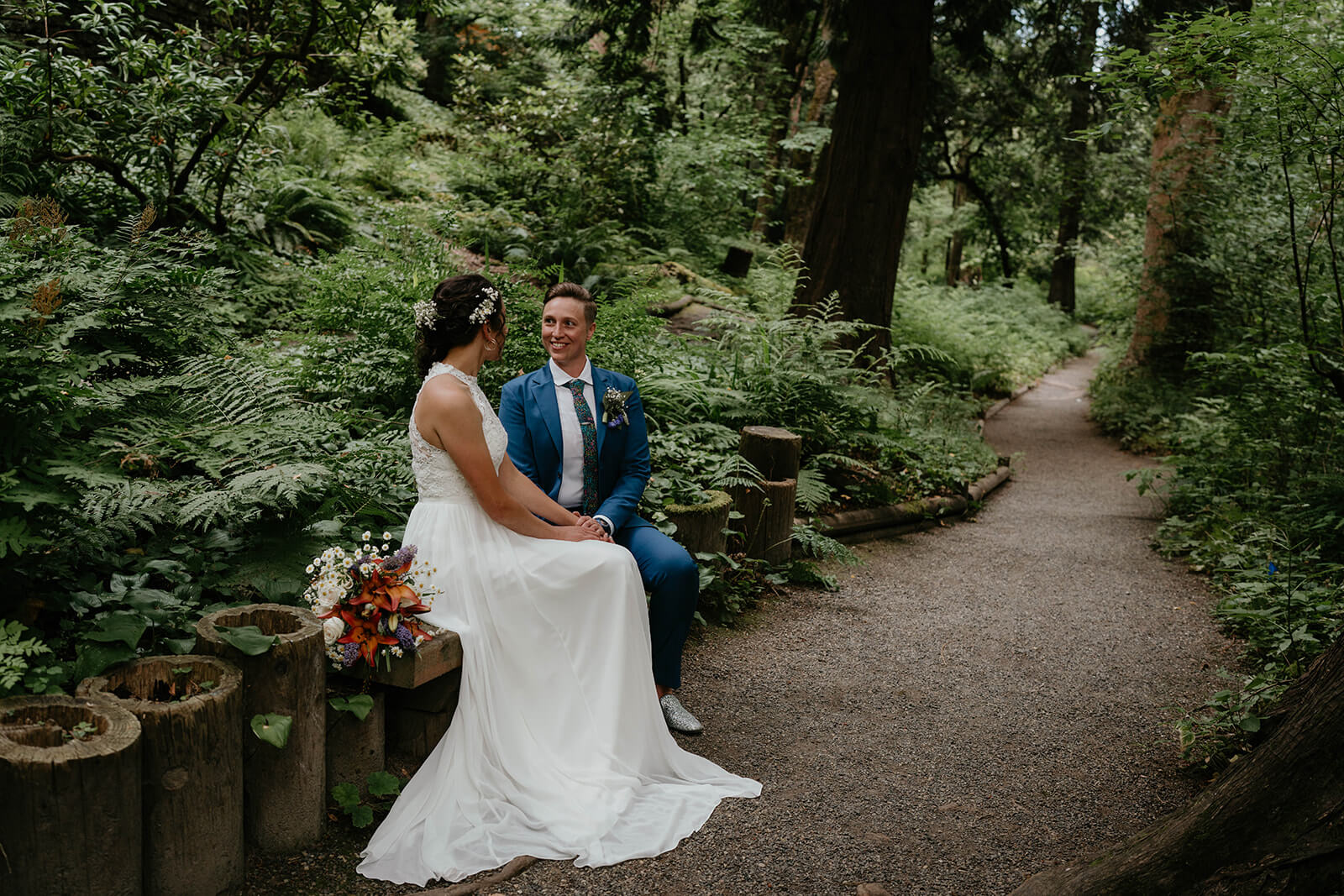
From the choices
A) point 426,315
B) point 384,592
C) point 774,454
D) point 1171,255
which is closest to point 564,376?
point 426,315

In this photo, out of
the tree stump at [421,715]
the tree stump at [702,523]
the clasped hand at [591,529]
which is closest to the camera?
the tree stump at [421,715]

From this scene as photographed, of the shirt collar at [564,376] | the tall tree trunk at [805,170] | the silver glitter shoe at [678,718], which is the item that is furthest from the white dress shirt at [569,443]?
Result: the tall tree trunk at [805,170]

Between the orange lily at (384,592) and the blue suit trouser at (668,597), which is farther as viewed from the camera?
the blue suit trouser at (668,597)

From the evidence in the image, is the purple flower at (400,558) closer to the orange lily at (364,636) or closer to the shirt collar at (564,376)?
the orange lily at (364,636)

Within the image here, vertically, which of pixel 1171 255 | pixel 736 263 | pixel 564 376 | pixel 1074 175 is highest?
pixel 1074 175

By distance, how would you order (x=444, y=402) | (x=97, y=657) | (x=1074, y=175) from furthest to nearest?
1. (x=1074, y=175)
2. (x=444, y=402)
3. (x=97, y=657)

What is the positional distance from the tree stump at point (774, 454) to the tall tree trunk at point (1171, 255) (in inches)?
341

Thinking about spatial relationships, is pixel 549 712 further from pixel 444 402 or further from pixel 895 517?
pixel 895 517

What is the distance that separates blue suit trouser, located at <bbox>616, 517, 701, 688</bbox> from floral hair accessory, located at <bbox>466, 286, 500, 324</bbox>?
3.93ft

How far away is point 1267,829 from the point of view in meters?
2.52

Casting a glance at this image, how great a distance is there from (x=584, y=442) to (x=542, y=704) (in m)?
1.30

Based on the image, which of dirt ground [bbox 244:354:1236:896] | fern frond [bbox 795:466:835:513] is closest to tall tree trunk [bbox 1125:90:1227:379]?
dirt ground [bbox 244:354:1236:896]

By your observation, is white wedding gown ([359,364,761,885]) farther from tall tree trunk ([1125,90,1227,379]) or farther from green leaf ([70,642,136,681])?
tall tree trunk ([1125,90,1227,379])

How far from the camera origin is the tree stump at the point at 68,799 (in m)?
2.30
